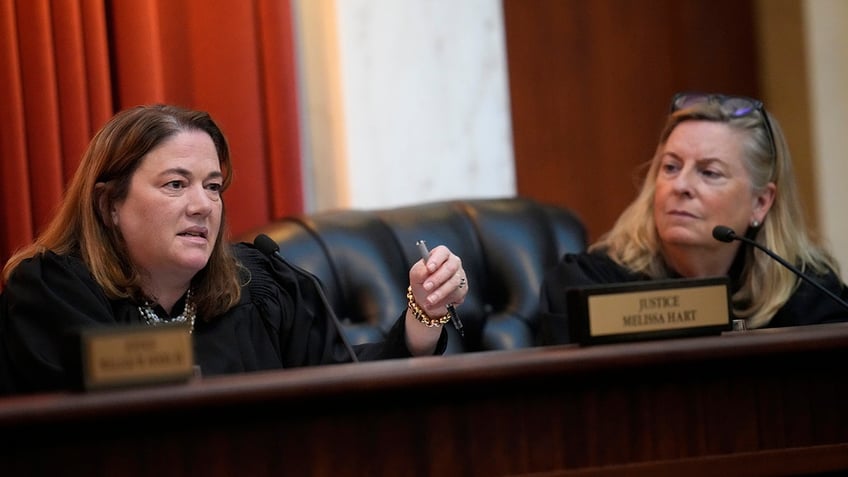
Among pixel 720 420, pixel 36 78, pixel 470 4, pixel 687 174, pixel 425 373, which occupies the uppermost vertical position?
pixel 470 4

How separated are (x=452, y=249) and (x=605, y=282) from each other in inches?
14.8

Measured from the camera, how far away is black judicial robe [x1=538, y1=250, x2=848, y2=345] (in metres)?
2.66

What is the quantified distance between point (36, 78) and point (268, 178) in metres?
0.62

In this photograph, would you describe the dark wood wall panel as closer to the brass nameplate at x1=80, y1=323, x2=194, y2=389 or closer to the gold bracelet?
the gold bracelet

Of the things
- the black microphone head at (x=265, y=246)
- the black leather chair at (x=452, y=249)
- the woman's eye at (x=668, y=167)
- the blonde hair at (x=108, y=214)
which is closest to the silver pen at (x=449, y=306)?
the black microphone head at (x=265, y=246)

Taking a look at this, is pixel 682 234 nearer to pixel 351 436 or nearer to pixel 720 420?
pixel 720 420

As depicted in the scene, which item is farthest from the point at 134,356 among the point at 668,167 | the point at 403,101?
the point at 403,101

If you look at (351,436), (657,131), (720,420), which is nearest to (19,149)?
(351,436)

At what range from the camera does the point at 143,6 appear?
2.79 meters

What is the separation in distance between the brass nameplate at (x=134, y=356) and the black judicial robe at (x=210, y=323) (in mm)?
464

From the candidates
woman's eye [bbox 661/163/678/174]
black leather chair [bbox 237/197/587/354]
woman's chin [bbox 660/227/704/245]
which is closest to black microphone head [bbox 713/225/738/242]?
woman's chin [bbox 660/227/704/245]

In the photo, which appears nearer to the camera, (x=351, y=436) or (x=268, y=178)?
(x=351, y=436)

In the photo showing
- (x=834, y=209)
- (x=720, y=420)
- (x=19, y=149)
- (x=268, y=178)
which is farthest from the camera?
(x=834, y=209)

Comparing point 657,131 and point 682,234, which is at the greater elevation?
point 657,131
